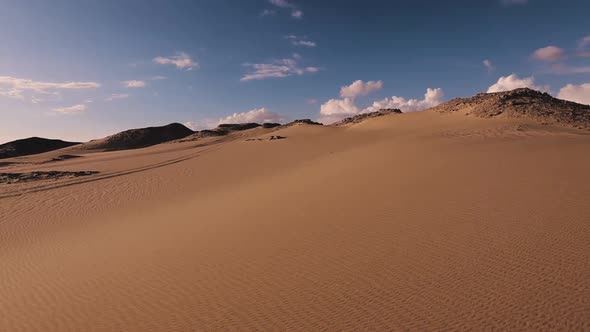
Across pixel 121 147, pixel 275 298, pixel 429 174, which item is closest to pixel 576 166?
pixel 429 174

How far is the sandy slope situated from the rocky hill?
8661 millimetres

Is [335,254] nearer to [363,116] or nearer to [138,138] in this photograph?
[363,116]

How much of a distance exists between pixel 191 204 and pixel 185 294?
6786mm

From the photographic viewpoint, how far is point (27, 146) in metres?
65.5

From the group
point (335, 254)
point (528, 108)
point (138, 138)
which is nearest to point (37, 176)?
point (335, 254)

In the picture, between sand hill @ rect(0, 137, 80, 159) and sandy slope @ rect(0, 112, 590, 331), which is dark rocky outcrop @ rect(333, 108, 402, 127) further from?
sand hill @ rect(0, 137, 80, 159)

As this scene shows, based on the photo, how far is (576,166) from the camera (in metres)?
8.45

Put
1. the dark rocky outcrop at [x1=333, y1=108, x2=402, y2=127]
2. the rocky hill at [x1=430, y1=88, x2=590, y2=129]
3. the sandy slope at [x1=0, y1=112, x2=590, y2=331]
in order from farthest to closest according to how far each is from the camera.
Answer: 1. the dark rocky outcrop at [x1=333, y1=108, x2=402, y2=127]
2. the rocky hill at [x1=430, y1=88, x2=590, y2=129]
3. the sandy slope at [x1=0, y1=112, x2=590, y2=331]

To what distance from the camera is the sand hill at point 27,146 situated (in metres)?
59.7

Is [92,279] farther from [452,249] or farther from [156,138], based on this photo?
[156,138]

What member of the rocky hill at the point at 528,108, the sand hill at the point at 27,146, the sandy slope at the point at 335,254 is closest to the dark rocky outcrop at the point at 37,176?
the sandy slope at the point at 335,254

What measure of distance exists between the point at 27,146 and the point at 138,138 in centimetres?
2007

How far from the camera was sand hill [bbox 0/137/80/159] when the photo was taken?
59656 mm

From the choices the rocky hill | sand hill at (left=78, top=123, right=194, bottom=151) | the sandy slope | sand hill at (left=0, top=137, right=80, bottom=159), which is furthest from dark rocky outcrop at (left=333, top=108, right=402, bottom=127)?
sand hill at (left=0, top=137, right=80, bottom=159)
